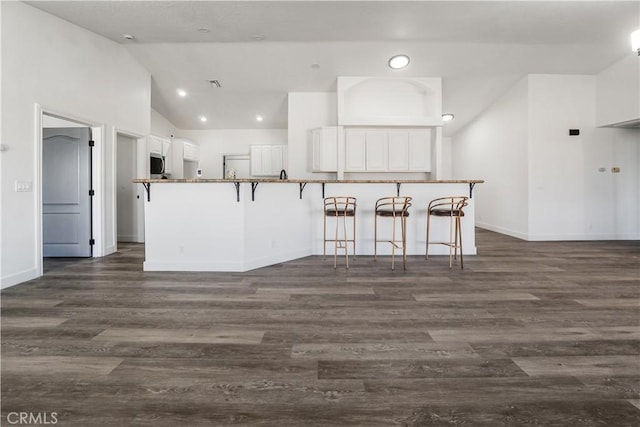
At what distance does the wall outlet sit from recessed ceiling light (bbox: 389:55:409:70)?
546 centimetres

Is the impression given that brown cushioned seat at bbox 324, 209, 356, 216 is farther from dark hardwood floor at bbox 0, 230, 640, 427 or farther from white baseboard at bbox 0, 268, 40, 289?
white baseboard at bbox 0, 268, 40, 289

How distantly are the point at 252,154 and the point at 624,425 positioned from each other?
27.4ft

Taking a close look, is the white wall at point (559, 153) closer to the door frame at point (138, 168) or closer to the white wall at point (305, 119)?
the white wall at point (305, 119)

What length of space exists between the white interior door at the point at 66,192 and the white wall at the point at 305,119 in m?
3.56

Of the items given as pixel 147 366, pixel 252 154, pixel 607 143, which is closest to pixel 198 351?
pixel 147 366

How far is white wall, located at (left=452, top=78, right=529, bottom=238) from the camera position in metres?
6.64

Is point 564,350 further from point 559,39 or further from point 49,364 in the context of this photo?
point 559,39

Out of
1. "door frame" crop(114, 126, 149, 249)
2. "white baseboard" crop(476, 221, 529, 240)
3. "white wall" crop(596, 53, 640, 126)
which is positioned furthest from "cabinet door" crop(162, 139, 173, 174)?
"white wall" crop(596, 53, 640, 126)

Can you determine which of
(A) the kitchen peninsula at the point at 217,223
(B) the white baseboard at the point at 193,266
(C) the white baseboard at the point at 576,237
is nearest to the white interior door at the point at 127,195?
(A) the kitchen peninsula at the point at 217,223

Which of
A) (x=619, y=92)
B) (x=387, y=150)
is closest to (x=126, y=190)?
(x=387, y=150)

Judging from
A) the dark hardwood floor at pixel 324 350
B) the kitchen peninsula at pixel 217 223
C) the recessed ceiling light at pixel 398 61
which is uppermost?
the recessed ceiling light at pixel 398 61

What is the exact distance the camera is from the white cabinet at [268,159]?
28.6 feet

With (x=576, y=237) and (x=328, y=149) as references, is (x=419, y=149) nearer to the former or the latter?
(x=328, y=149)

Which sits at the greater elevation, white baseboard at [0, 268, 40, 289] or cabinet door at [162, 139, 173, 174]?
cabinet door at [162, 139, 173, 174]
